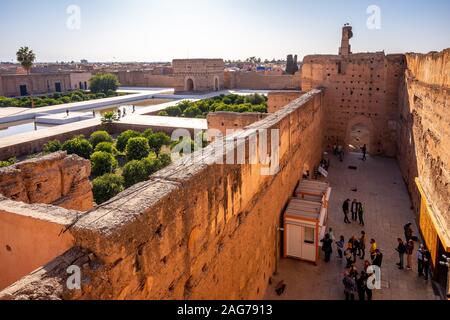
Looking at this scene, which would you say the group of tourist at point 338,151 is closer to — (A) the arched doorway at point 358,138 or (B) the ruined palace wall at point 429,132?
(A) the arched doorway at point 358,138

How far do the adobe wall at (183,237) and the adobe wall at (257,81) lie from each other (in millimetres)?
30966

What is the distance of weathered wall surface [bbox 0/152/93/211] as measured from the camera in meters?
5.82

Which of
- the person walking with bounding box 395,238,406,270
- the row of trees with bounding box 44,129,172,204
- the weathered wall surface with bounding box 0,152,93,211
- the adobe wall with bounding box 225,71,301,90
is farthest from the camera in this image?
the adobe wall with bounding box 225,71,301,90

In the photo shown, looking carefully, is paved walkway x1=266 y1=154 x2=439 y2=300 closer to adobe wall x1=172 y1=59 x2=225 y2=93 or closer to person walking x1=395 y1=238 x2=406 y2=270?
person walking x1=395 y1=238 x2=406 y2=270

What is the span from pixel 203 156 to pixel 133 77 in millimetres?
45684

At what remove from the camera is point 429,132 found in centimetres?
872

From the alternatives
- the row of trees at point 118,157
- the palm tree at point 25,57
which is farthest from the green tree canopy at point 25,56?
the row of trees at point 118,157

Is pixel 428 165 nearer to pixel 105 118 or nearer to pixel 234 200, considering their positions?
pixel 234 200

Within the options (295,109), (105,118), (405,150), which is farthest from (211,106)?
(295,109)

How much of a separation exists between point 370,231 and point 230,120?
5180 millimetres

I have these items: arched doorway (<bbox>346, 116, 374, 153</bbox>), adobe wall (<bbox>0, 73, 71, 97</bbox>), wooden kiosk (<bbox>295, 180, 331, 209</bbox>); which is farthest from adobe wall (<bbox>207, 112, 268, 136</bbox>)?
adobe wall (<bbox>0, 73, 71, 97</bbox>)

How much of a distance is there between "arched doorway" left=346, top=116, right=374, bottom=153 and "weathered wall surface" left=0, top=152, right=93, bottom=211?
12204 millimetres

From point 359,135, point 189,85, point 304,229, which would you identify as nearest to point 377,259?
point 304,229

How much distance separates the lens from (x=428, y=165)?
8555 millimetres
